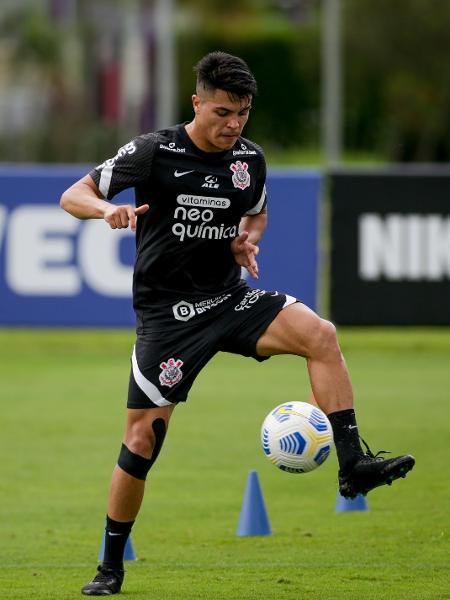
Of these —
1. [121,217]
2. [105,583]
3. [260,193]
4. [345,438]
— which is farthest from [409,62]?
[121,217]

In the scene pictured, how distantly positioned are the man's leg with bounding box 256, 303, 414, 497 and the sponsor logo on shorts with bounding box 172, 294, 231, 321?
0.37 m

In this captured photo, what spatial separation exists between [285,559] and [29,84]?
171ft

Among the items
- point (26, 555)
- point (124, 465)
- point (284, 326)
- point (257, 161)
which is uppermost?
point (257, 161)

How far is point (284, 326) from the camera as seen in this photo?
789 centimetres

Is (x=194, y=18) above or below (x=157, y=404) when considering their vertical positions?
below

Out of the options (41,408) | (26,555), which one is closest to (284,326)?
(26,555)

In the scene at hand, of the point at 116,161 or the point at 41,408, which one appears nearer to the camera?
the point at 116,161

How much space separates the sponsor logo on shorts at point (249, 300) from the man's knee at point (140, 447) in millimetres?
731

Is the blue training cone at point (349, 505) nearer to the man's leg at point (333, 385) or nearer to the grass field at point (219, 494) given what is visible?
the grass field at point (219, 494)

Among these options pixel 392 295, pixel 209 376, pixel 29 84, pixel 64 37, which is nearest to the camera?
pixel 209 376

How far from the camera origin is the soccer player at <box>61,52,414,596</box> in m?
7.77

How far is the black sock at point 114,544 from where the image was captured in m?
7.87

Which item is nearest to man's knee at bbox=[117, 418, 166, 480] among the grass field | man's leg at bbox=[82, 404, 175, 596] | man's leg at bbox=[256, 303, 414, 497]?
man's leg at bbox=[82, 404, 175, 596]

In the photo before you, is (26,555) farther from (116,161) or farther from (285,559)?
(116,161)
